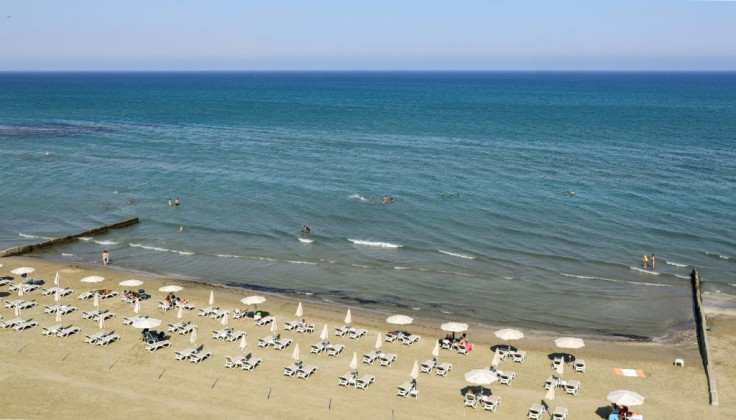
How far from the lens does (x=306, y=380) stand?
86.0 feet

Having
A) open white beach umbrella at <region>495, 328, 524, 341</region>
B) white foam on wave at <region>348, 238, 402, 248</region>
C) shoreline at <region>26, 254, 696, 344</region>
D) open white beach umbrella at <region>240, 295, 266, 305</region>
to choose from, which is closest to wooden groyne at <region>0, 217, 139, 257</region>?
shoreline at <region>26, 254, 696, 344</region>

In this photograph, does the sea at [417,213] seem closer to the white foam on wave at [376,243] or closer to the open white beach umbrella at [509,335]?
the white foam on wave at [376,243]

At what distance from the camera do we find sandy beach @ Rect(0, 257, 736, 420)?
78.4 ft

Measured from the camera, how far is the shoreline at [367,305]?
109 ft

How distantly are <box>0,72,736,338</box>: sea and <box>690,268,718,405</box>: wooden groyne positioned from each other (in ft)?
2.44

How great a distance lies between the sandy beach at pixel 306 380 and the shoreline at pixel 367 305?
27.4 inches

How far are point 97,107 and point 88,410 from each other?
14984 cm

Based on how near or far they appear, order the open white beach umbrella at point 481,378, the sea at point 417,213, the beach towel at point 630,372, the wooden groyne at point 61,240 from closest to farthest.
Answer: the open white beach umbrella at point 481,378 < the beach towel at point 630,372 < the sea at point 417,213 < the wooden groyne at point 61,240

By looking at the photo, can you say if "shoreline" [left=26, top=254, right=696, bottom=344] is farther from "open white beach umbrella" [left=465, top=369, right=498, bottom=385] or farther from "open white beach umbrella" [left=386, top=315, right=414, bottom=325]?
"open white beach umbrella" [left=465, top=369, right=498, bottom=385]

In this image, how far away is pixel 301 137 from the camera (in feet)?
334

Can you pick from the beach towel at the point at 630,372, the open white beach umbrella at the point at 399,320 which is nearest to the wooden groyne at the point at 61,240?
the open white beach umbrella at the point at 399,320

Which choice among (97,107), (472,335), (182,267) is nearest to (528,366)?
(472,335)

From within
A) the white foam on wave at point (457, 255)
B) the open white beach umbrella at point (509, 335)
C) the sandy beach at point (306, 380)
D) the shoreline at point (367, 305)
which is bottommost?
the shoreline at point (367, 305)

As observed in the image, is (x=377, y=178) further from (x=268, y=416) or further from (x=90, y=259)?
(x=268, y=416)
